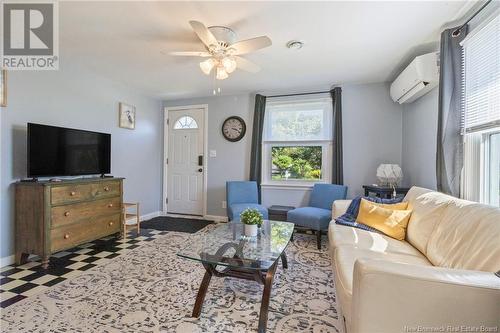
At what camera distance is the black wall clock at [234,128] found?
443 centimetres

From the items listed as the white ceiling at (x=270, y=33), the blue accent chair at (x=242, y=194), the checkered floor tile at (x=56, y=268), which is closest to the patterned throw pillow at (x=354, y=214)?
the blue accent chair at (x=242, y=194)

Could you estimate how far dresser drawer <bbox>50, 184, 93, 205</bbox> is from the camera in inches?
100.0

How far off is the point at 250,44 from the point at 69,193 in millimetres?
2443

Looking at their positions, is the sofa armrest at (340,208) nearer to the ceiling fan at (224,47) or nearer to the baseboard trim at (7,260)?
the ceiling fan at (224,47)

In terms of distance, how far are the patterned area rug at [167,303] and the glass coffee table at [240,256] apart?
18cm

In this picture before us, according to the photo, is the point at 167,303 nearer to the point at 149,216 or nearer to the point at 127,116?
the point at 149,216

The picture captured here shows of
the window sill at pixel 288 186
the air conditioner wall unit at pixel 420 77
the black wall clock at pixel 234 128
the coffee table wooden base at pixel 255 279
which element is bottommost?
the coffee table wooden base at pixel 255 279

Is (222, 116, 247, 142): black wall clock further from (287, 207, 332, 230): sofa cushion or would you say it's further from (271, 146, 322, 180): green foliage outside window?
(287, 207, 332, 230): sofa cushion

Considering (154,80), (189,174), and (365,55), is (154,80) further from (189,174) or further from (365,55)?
(365,55)

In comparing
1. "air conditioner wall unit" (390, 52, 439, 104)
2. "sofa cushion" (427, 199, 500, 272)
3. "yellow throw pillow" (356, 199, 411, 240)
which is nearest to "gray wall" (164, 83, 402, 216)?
"air conditioner wall unit" (390, 52, 439, 104)

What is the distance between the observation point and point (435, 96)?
2.66m

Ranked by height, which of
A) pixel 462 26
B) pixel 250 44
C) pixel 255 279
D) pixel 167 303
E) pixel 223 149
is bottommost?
pixel 167 303

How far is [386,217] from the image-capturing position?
2.34m

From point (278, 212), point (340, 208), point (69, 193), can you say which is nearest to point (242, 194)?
point (278, 212)
